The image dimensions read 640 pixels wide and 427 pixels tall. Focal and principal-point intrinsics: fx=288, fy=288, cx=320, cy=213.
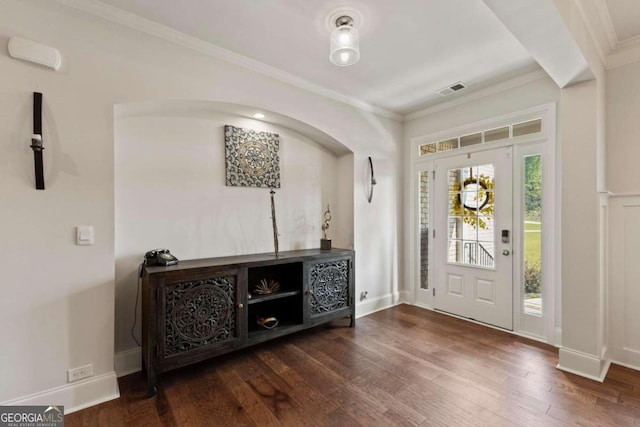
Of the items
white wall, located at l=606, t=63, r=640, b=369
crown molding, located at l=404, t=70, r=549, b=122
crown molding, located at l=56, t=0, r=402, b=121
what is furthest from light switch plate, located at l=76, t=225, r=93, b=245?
white wall, located at l=606, t=63, r=640, b=369

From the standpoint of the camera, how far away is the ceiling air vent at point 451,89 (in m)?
3.26

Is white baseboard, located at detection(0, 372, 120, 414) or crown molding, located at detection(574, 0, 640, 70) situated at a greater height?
crown molding, located at detection(574, 0, 640, 70)

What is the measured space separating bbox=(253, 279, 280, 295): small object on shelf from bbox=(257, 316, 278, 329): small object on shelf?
26cm

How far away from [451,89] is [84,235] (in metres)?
3.80

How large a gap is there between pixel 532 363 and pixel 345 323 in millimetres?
1813

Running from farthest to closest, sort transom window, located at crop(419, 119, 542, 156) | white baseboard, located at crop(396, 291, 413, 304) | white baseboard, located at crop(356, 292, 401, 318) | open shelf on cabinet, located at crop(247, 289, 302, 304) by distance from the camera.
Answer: white baseboard, located at crop(396, 291, 413, 304) → white baseboard, located at crop(356, 292, 401, 318) → transom window, located at crop(419, 119, 542, 156) → open shelf on cabinet, located at crop(247, 289, 302, 304)

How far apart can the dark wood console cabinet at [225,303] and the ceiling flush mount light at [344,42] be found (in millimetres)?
1802

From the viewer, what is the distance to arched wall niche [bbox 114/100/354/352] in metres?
2.40

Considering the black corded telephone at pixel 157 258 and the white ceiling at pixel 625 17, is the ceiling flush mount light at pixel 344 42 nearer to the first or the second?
the white ceiling at pixel 625 17

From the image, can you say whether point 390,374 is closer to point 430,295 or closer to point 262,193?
point 430,295

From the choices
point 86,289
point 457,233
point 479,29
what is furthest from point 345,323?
point 479,29

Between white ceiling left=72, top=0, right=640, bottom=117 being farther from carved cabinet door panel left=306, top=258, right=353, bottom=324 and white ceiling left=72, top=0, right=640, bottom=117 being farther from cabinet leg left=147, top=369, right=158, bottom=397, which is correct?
cabinet leg left=147, top=369, right=158, bottom=397

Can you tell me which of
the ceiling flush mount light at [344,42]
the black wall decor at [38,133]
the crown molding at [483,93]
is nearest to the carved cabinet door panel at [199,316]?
the black wall decor at [38,133]

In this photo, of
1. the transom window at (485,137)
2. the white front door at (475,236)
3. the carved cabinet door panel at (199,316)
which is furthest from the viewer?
the white front door at (475,236)
